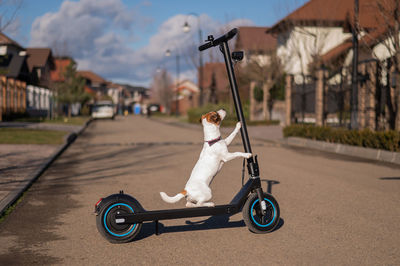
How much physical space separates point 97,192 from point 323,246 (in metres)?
4.37

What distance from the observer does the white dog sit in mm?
4965

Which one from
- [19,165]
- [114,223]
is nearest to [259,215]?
[114,223]

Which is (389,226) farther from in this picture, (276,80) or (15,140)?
(276,80)

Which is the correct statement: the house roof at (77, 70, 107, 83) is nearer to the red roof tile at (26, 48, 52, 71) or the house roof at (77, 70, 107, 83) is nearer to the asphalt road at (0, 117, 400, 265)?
the red roof tile at (26, 48, 52, 71)

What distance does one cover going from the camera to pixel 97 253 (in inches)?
185

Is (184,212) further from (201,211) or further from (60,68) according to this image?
(60,68)

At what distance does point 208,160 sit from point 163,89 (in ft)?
320

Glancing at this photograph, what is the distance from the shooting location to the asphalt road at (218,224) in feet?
15.0

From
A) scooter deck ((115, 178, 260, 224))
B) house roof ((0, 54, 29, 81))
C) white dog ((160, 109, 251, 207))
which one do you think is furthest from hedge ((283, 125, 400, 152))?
house roof ((0, 54, 29, 81))

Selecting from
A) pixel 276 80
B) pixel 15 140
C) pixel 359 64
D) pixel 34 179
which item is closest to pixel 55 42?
pixel 276 80

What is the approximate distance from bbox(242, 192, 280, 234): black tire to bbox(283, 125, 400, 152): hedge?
933 cm

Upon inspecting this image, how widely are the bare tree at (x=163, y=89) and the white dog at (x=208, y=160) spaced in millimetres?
82613

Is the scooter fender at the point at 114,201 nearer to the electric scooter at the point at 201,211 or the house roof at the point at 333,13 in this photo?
the electric scooter at the point at 201,211

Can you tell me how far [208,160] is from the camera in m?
5.04
